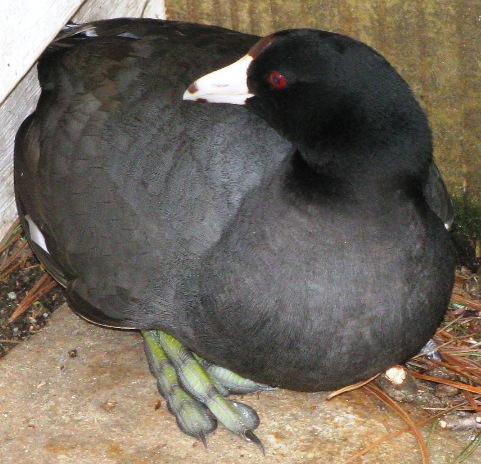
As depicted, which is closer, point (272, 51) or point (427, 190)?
point (272, 51)

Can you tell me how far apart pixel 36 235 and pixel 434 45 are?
157cm

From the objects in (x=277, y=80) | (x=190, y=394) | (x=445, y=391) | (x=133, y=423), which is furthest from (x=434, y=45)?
(x=133, y=423)

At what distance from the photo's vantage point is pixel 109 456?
3115 mm

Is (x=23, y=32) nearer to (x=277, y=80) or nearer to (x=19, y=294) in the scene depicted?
(x=277, y=80)

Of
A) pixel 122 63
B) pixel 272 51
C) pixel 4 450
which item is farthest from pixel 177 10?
pixel 4 450

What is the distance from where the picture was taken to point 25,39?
3.15 metres

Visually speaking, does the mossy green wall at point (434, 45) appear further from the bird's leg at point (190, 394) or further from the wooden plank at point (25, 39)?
the bird's leg at point (190, 394)

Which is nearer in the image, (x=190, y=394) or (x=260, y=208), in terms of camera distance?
(x=260, y=208)

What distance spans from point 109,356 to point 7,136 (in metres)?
0.94

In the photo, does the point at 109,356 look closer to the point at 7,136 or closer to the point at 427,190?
the point at 7,136

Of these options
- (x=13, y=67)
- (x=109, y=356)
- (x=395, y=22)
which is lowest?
(x=109, y=356)

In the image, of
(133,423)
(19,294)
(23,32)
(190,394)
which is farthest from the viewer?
(19,294)

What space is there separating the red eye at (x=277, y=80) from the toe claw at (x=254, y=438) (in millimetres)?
1128

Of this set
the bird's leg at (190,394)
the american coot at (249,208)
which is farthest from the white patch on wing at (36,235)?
the bird's leg at (190,394)
